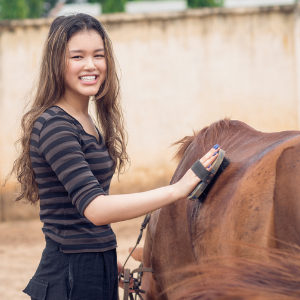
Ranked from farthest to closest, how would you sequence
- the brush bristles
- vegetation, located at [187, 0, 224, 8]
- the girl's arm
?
vegetation, located at [187, 0, 224, 8] < the brush bristles < the girl's arm

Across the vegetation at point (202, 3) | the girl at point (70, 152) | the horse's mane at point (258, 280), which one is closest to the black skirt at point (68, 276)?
the girl at point (70, 152)

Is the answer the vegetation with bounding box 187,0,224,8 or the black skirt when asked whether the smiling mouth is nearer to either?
the black skirt

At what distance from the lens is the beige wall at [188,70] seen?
6.90m

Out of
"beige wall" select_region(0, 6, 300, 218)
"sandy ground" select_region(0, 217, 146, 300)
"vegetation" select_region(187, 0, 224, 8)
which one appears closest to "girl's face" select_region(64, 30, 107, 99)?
"sandy ground" select_region(0, 217, 146, 300)

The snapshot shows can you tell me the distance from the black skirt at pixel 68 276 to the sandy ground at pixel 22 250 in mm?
2199

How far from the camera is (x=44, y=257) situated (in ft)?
4.72

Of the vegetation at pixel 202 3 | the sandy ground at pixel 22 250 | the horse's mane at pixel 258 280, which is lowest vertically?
the sandy ground at pixel 22 250

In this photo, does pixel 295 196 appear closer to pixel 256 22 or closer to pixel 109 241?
pixel 109 241

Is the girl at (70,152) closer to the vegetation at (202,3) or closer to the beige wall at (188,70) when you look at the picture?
the beige wall at (188,70)

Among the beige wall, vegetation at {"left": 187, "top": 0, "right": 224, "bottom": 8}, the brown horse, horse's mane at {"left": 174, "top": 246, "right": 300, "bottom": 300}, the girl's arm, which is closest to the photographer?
horse's mane at {"left": 174, "top": 246, "right": 300, "bottom": 300}

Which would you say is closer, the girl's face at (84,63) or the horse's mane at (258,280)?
the horse's mane at (258,280)

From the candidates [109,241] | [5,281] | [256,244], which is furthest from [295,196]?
[5,281]

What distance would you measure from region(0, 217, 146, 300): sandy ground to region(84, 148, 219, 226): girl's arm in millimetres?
2489

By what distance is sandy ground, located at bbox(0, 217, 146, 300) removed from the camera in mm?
3967
